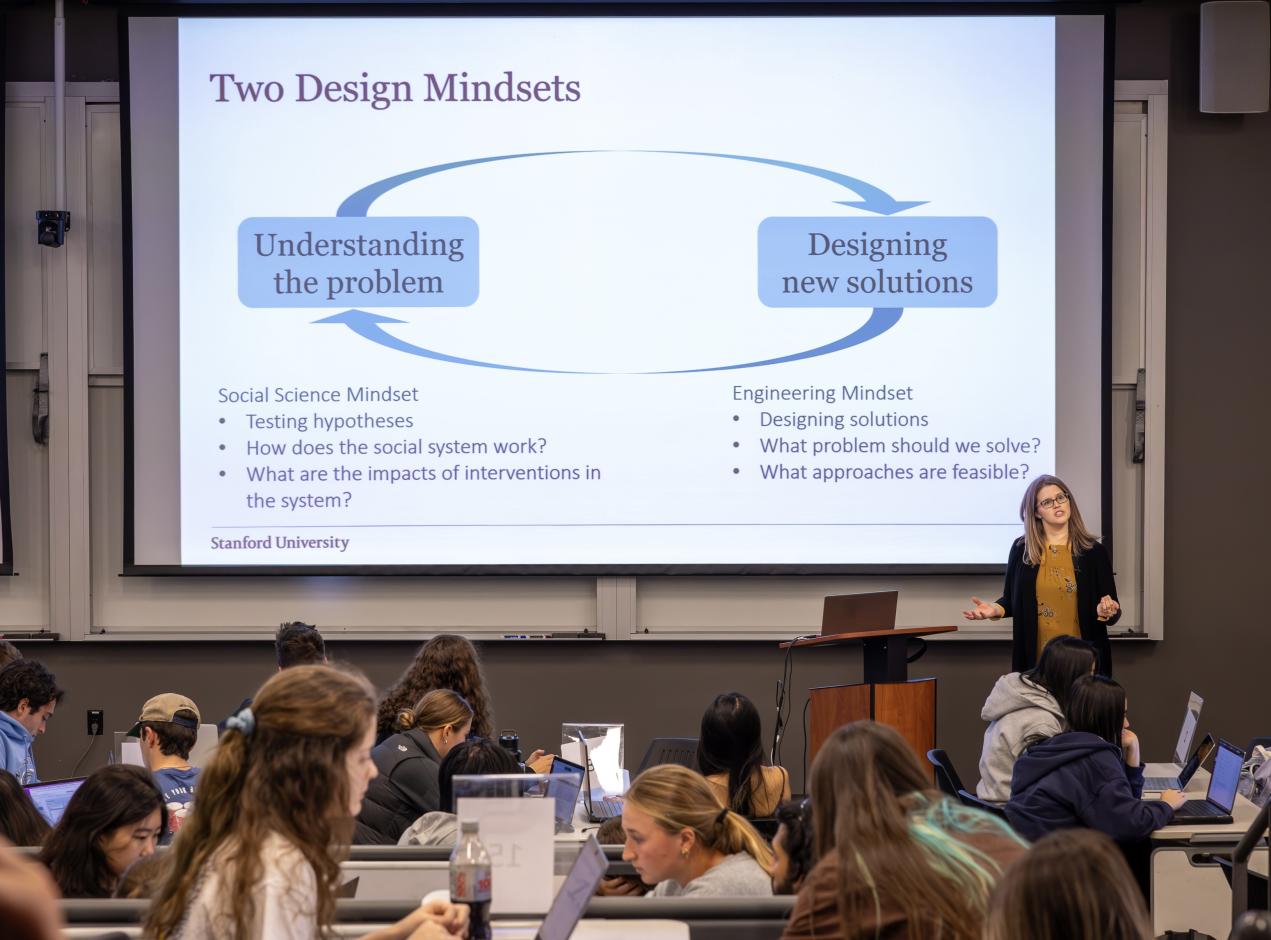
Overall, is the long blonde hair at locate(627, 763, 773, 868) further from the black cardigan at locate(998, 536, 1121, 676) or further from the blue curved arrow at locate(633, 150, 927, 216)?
the blue curved arrow at locate(633, 150, 927, 216)

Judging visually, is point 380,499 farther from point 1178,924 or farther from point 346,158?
point 1178,924

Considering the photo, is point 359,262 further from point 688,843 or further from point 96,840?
point 688,843

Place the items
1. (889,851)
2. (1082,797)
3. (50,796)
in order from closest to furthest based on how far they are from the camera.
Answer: (889,851), (50,796), (1082,797)

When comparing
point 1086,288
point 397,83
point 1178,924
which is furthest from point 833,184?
point 1178,924

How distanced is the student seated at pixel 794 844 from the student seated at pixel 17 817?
1.76m

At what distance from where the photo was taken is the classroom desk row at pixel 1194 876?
3855mm

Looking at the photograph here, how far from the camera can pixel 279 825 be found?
6.80 feet

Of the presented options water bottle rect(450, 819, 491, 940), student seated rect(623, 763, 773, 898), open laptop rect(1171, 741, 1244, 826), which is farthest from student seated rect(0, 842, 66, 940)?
open laptop rect(1171, 741, 1244, 826)

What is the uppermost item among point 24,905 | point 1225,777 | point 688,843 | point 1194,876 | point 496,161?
point 496,161

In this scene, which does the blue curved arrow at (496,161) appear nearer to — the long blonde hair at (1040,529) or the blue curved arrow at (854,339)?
the blue curved arrow at (854,339)

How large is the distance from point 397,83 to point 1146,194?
3633mm

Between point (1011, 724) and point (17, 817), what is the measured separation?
296cm

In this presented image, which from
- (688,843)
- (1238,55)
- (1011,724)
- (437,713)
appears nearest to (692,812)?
(688,843)

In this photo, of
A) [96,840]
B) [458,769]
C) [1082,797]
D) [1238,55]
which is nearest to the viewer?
[96,840]
